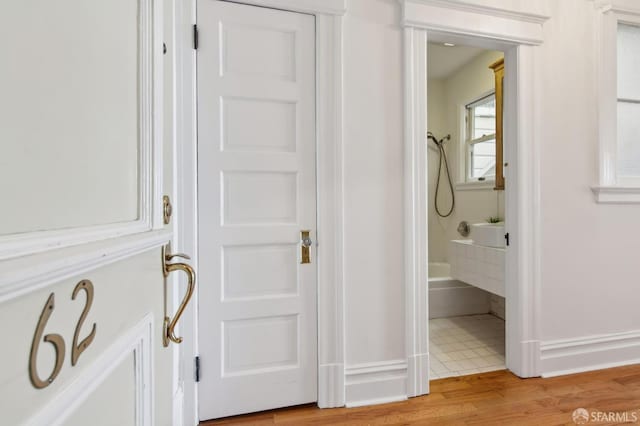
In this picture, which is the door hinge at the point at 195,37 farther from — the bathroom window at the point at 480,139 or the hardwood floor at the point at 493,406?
the bathroom window at the point at 480,139

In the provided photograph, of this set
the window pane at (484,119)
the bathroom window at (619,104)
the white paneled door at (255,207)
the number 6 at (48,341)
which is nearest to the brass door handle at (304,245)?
the white paneled door at (255,207)

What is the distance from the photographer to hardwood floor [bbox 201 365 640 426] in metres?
1.62

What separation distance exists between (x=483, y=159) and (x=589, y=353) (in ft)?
7.29

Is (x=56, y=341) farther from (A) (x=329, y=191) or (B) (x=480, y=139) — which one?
(B) (x=480, y=139)

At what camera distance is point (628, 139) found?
230cm

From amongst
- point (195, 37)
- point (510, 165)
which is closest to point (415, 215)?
point (510, 165)

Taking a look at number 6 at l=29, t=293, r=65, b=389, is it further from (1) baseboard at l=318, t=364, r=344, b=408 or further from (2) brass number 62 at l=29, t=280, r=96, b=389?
(1) baseboard at l=318, t=364, r=344, b=408

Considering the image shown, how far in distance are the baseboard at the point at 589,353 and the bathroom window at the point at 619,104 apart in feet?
3.14

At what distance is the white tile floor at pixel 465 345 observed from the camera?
7.10ft

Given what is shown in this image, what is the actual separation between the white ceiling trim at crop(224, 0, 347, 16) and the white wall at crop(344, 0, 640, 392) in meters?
0.08

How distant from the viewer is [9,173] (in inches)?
10.7

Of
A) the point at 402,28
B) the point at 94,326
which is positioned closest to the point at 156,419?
the point at 94,326

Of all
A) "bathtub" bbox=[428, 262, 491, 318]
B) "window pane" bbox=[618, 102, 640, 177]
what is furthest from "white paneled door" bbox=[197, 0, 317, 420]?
"window pane" bbox=[618, 102, 640, 177]

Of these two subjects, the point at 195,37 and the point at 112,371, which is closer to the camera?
the point at 112,371
